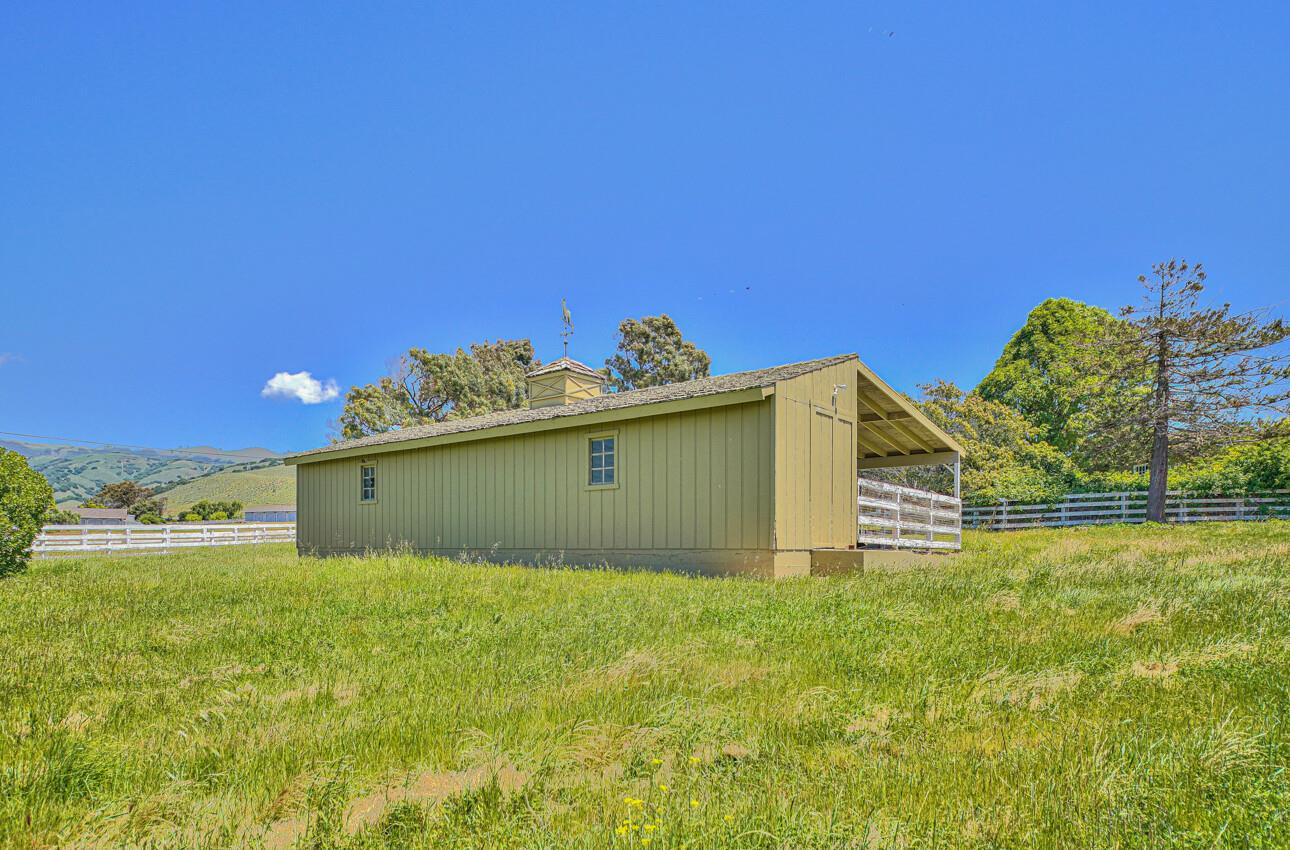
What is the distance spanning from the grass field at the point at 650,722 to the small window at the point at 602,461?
4932 mm

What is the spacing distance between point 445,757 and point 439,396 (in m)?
39.6

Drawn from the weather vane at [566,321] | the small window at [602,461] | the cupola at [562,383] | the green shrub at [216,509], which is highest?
the weather vane at [566,321]

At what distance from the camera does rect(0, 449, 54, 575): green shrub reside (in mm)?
10609

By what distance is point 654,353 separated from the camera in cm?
4212

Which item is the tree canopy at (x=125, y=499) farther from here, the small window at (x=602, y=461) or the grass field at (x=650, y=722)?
the grass field at (x=650, y=722)

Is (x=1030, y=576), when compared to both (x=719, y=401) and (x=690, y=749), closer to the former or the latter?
(x=719, y=401)

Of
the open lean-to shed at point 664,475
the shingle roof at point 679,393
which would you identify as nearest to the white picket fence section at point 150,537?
the open lean-to shed at point 664,475

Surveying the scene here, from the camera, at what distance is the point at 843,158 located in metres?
11.8

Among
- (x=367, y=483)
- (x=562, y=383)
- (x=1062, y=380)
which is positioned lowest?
(x=367, y=483)

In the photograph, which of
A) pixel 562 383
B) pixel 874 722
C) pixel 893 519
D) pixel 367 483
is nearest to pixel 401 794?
pixel 874 722

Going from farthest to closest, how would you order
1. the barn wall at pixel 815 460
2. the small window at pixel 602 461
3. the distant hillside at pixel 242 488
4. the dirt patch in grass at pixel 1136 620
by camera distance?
1. the distant hillside at pixel 242 488
2. the small window at pixel 602 461
3. the barn wall at pixel 815 460
4. the dirt patch in grass at pixel 1136 620

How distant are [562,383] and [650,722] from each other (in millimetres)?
14682

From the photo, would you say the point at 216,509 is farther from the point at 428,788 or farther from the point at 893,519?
the point at 428,788

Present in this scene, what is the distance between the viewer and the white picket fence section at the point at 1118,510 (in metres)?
23.0
